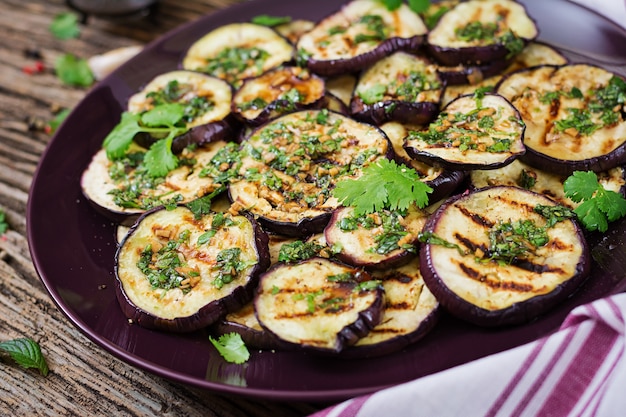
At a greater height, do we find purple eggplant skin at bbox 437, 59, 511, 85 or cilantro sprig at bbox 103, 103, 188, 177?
purple eggplant skin at bbox 437, 59, 511, 85

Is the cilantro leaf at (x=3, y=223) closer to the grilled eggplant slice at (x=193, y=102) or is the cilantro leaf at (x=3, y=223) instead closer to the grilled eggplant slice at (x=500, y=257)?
the grilled eggplant slice at (x=193, y=102)

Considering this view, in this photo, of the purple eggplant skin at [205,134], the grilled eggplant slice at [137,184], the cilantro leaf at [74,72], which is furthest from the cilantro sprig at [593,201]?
the cilantro leaf at [74,72]

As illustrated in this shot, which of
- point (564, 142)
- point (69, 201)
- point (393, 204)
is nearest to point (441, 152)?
point (393, 204)

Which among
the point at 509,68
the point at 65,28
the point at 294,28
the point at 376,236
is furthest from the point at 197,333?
the point at 65,28

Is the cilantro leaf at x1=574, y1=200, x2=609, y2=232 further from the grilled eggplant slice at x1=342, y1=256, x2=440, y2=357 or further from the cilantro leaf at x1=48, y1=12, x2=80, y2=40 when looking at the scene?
the cilantro leaf at x1=48, y1=12, x2=80, y2=40

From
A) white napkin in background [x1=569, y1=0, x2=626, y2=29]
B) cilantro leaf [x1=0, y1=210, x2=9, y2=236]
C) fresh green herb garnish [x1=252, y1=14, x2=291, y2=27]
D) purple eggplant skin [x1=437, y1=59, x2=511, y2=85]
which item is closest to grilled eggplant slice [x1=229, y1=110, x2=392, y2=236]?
purple eggplant skin [x1=437, y1=59, x2=511, y2=85]

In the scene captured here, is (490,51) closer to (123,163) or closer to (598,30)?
(598,30)
